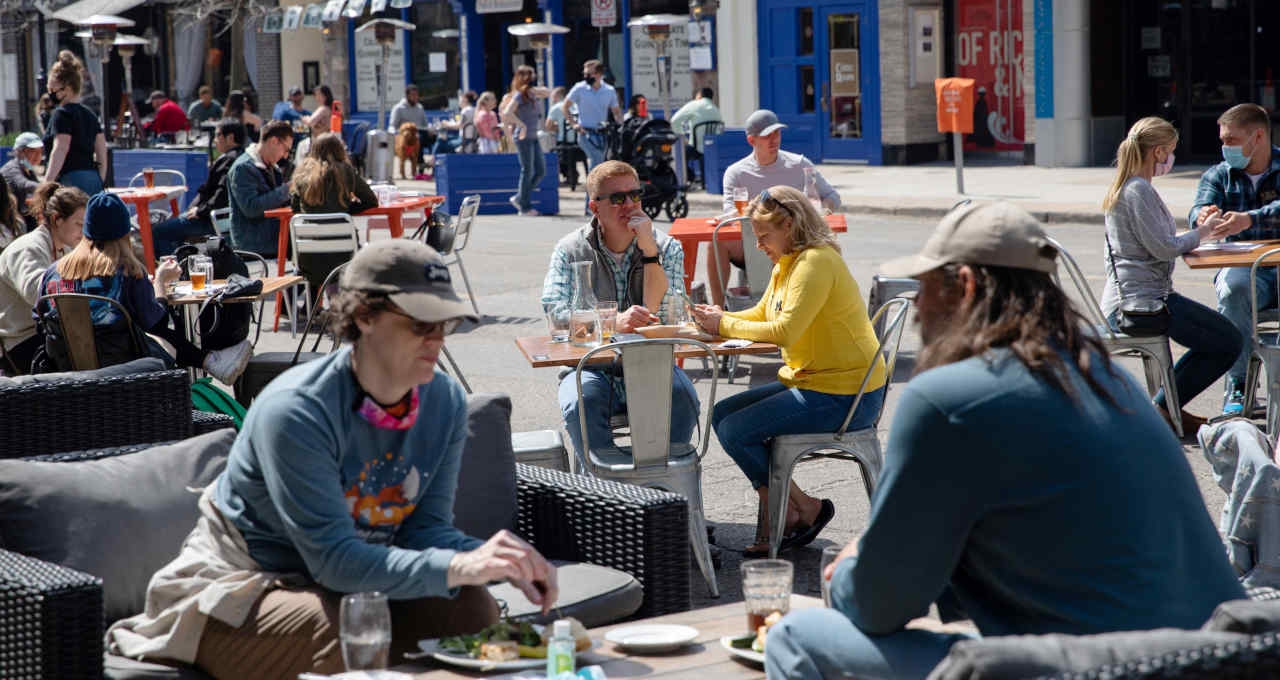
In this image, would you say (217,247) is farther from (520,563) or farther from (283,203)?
(520,563)

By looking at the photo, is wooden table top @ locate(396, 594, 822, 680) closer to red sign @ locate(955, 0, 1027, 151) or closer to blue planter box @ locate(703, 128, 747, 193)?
blue planter box @ locate(703, 128, 747, 193)

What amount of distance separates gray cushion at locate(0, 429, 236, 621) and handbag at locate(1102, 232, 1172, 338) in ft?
16.3

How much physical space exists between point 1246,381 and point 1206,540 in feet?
17.8

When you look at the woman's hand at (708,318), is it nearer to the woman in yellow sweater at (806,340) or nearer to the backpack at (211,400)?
the woman in yellow sweater at (806,340)

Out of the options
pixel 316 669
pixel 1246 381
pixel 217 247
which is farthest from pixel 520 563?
pixel 217 247

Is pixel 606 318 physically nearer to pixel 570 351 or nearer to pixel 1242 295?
pixel 570 351

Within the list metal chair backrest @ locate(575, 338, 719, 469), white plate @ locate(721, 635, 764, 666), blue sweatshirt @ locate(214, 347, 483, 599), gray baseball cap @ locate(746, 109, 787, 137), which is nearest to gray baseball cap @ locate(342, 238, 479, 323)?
blue sweatshirt @ locate(214, 347, 483, 599)

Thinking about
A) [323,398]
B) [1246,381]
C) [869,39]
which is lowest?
[1246,381]

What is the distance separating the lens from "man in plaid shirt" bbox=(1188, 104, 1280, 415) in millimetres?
8031

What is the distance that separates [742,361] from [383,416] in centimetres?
677

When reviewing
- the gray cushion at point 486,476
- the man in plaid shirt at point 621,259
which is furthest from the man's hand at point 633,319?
the gray cushion at point 486,476

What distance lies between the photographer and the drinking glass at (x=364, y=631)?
294 cm

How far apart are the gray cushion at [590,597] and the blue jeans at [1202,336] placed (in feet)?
14.2

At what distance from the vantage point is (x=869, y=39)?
25.0m
